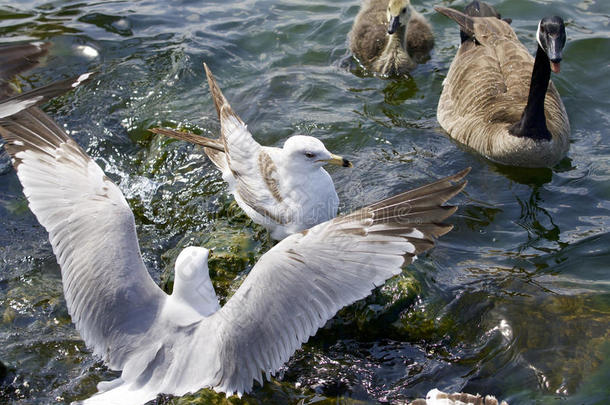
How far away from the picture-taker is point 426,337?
200 inches

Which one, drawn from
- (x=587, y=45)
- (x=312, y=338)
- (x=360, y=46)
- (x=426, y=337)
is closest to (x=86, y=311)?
(x=312, y=338)

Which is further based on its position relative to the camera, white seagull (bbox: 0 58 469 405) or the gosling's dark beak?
the gosling's dark beak

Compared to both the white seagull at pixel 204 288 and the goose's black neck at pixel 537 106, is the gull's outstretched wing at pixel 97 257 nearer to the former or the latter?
the white seagull at pixel 204 288

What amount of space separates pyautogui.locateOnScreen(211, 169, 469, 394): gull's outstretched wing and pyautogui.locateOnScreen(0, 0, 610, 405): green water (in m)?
0.36

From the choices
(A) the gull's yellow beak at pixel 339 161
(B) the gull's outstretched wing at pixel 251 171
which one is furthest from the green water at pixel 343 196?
(A) the gull's yellow beak at pixel 339 161

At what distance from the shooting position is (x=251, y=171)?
230 inches

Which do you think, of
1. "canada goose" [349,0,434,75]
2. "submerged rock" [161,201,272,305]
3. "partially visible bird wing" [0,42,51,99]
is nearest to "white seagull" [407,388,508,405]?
"submerged rock" [161,201,272,305]

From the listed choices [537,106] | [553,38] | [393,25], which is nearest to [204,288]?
[537,106]

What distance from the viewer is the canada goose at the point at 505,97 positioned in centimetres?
730

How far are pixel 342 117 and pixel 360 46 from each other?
1854mm

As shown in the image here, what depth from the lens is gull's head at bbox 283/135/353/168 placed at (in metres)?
5.49

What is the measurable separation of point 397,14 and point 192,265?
5.82m

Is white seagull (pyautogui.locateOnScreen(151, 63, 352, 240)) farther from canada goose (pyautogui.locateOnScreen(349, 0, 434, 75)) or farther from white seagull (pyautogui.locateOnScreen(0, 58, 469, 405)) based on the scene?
canada goose (pyautogui.locateOnScreen(349, 0, 434, 75))

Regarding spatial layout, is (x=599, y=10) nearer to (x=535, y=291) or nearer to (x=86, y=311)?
(x=535, y=291)
